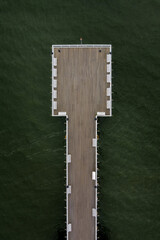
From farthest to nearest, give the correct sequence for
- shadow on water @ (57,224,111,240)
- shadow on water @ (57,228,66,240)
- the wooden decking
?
shadow on water @ (57,228,66,240) < shadow on water @ (57,224,111,240) < the wooden decking

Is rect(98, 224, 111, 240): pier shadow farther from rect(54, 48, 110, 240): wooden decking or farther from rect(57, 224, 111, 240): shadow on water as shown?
rect(54, 48, 110, 240): wooden decking

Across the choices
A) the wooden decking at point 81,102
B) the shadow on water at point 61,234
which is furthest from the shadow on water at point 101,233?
the wooden decking at point 81,102

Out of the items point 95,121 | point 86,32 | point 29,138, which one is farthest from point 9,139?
point 86,32

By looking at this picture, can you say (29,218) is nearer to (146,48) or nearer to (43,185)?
(43,185)

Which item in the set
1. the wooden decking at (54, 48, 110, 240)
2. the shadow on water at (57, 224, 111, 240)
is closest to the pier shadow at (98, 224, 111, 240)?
the shadow on water at (57, 224, 111, 240)

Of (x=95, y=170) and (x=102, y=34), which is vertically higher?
(x=102, y=34)

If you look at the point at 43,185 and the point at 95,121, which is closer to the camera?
the point at 95,121
